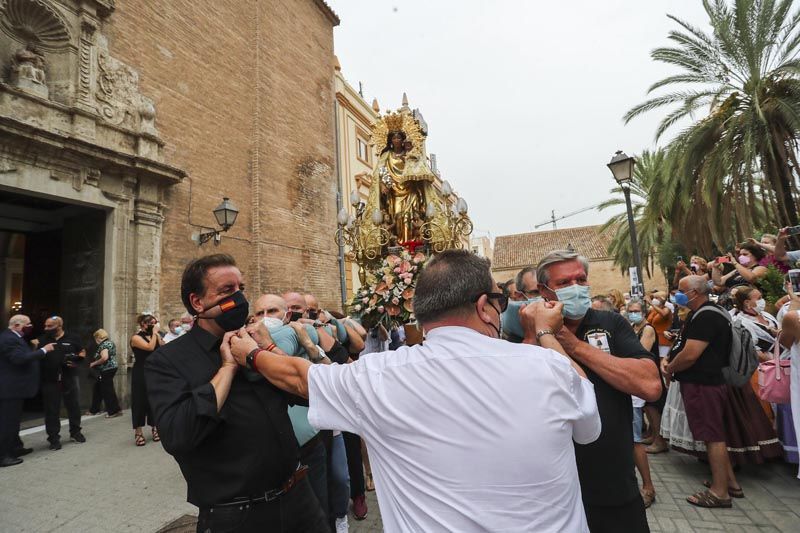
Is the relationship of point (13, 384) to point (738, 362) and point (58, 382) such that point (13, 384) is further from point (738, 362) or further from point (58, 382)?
point (738, 362)

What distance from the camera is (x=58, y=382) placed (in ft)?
22.4

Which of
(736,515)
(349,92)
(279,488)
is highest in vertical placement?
(349,92)

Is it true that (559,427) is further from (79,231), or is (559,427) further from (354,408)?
(79,231)

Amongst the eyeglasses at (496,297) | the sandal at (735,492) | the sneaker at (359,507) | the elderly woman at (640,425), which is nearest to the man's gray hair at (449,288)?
the eyeglasses at (496,297)

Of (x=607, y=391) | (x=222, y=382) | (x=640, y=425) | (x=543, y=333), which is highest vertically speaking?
(x=543, y=333)

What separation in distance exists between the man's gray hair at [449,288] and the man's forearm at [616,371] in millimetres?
790

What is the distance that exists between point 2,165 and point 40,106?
1.35 metres

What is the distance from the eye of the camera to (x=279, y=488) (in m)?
1.99

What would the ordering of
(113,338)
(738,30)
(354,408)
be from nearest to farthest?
(354,408)
(113,338)
(738,30)

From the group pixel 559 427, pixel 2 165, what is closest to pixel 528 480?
pixel 559 427

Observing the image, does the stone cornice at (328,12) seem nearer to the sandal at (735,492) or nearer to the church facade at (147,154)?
the church facade at (147,154)

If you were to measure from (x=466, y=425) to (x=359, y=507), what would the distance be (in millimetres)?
3274

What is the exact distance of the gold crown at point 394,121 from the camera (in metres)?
6.29

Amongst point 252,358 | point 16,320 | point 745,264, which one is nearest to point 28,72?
point 16,320
